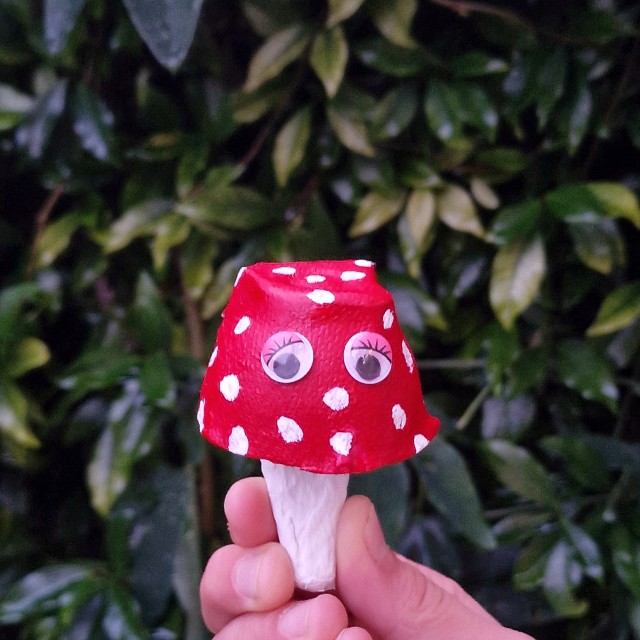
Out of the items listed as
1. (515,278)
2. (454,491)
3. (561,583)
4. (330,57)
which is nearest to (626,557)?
(561,583)

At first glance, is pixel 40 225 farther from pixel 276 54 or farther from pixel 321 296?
pixel 321 296

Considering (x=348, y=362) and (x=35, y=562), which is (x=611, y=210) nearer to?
(x=348, y=362)

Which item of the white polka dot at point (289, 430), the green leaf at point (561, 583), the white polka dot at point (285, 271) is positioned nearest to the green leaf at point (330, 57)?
the white polka dot at point (285, 271)

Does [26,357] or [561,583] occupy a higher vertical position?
[26,357]

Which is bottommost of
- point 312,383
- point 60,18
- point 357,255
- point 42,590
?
point 42,590

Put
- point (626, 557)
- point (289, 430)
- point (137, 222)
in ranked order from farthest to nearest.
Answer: point (137, 222)
point (626, 557)
point (289, 430)

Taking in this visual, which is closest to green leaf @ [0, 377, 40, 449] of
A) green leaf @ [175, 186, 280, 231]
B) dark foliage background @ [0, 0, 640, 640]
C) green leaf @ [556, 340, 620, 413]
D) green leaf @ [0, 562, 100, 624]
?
dark foliage background @ [0, 0, 640, 640]

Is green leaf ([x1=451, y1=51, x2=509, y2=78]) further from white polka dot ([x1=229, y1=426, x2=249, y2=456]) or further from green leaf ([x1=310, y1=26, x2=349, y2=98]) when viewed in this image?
white polka dot ([x1=229, y1=426, x2=249, y2=456])
